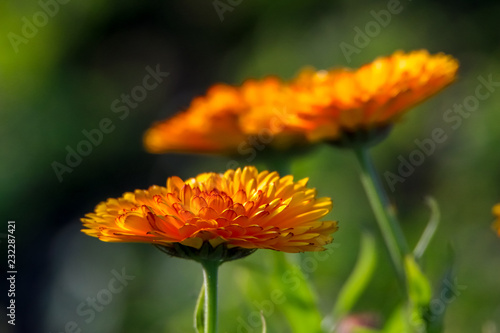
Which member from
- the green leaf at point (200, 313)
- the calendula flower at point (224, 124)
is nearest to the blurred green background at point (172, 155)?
the calendula flower at point (224, 124)

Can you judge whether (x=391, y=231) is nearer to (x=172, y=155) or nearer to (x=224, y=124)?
(x=224, y=124)

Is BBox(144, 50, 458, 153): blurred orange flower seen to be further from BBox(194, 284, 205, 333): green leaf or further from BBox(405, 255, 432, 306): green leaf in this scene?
BBox(194, 284, 205, 333): green leaf

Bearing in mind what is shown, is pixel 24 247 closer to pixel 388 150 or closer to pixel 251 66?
pixel 251 66

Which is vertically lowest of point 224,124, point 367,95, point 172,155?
point 367,95

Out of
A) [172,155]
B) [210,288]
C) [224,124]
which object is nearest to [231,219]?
[210,288]

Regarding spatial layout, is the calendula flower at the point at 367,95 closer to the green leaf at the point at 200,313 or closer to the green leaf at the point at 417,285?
the green leaf at the point at 417,285

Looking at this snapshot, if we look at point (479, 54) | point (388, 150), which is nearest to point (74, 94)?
point (388, 150)
